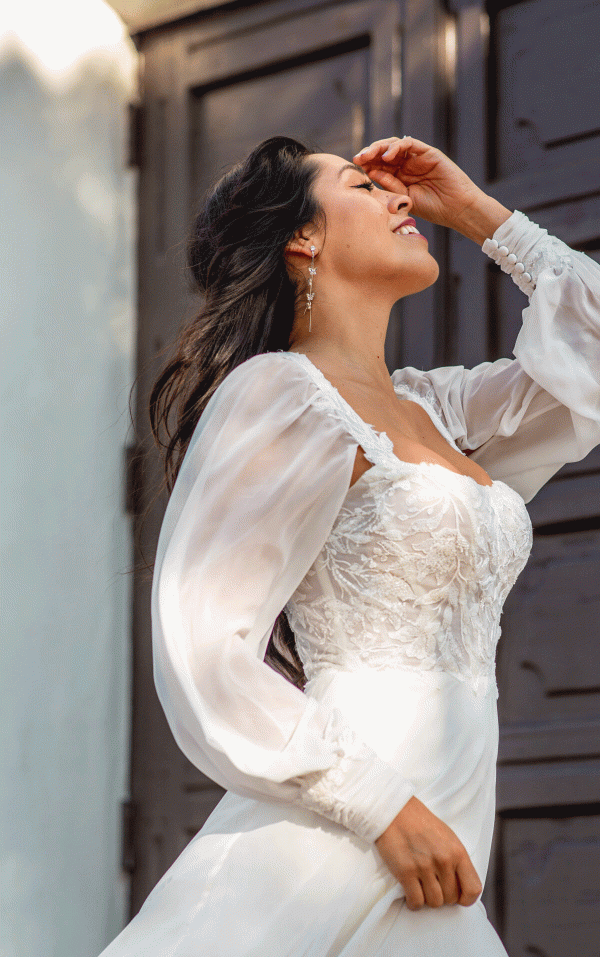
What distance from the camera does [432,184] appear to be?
2.15 meters

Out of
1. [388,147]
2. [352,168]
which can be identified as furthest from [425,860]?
[388,147]

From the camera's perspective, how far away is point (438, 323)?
2.73 meters

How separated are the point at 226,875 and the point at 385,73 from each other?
2051 millimetres

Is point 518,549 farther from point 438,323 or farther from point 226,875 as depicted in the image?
point 438,323

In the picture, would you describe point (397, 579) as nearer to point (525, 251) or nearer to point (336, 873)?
point (336, 873)

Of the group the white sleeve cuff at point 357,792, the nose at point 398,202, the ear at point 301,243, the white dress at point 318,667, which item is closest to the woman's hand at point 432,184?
the nose at point 398,202

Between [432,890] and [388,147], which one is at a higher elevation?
[388,147]

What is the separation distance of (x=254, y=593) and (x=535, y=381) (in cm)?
69

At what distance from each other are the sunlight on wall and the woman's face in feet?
4.68

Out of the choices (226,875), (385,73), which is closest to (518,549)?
(226,875)

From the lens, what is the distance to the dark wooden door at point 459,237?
94.3 inches

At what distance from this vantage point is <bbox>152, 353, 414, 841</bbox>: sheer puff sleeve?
1.42 meters

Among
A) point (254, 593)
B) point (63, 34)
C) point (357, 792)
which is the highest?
point (63, 34)

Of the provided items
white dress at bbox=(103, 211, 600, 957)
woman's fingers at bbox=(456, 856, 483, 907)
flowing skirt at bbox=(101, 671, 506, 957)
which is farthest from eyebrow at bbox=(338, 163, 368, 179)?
woman's fingers at bbox=(456, 856, 483, 907)
